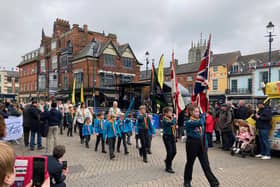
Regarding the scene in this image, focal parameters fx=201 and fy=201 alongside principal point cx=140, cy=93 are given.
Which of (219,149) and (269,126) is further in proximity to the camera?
(219,149)

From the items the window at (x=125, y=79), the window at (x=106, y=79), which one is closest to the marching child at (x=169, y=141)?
the window at (x=106, y=79)

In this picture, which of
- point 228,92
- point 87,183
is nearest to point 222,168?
point 87,183

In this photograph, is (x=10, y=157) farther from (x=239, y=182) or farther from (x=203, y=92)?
(x=239, y=182)

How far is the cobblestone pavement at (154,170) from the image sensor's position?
16.0 feet

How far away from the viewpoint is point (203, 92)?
5.00m

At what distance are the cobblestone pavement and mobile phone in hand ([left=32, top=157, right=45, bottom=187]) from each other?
3.07 metres

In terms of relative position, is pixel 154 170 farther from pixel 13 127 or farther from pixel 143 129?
pixel 13 127

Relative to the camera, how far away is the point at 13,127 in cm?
866

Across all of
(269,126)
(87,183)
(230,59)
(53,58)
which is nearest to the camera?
(87,183)

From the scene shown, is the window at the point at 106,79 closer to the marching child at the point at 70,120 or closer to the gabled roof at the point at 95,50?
the gabled roof at the point at 95,50

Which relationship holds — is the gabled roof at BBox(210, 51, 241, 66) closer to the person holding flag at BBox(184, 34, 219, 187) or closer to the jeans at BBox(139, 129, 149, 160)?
the jeans at BBox(139, 129, 149, 160)

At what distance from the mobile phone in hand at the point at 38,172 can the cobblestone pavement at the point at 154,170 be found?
3.07m

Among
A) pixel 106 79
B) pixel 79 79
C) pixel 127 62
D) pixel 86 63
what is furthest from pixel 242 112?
pixel 127 62

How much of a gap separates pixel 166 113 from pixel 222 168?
7.88ft
